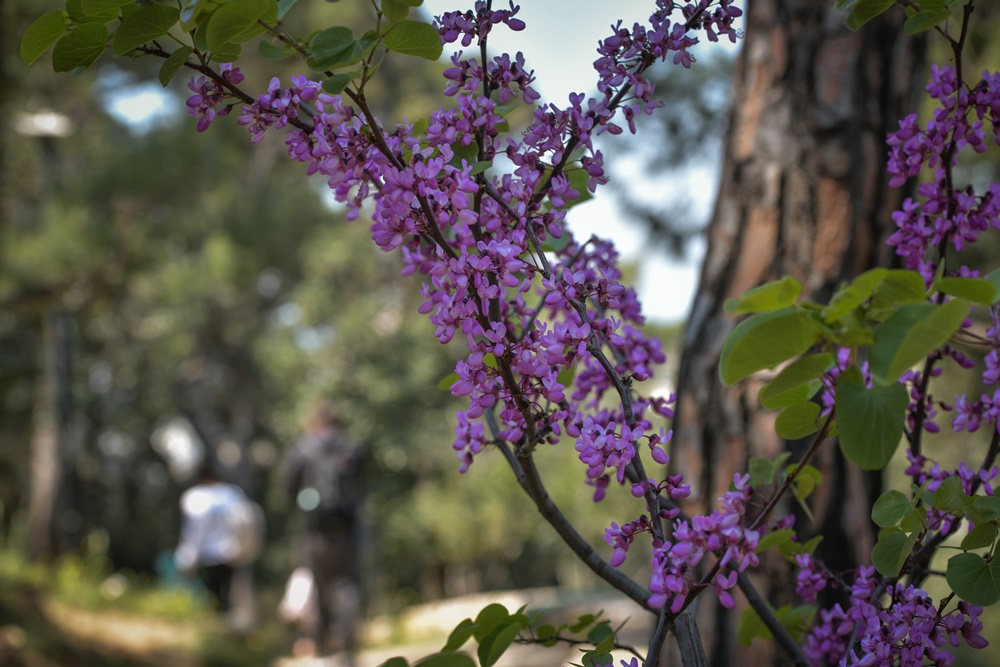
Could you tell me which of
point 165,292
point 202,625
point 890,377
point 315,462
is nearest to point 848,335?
point 890,377

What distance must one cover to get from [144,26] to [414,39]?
217mm

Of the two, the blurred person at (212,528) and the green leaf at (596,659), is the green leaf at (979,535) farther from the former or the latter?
the blurred person at (212,528)

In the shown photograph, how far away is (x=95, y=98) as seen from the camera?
44.5ft

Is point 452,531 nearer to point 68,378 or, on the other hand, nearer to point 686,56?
point 68,378

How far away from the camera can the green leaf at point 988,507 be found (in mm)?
645

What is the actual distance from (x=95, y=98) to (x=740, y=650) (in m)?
14.7

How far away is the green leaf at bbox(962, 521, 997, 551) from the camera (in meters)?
0.68

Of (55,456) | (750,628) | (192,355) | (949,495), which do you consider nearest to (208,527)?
(55,456)

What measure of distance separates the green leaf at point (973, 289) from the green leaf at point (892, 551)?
0.86ft

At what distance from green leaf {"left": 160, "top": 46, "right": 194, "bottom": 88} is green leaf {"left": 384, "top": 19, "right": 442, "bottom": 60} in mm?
166

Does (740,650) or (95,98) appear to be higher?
(95,98)

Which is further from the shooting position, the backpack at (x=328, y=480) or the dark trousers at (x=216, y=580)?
the dark trousers at (x=216, y=580)

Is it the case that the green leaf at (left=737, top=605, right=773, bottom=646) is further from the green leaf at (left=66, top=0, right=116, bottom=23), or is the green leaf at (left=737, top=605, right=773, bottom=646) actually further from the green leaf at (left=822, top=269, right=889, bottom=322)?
the green leaf at (left=66, top=0, right=116, bottom=23)

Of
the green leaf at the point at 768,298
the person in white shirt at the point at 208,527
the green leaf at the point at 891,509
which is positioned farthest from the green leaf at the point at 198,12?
the person in white shirt at the point at 208,527
